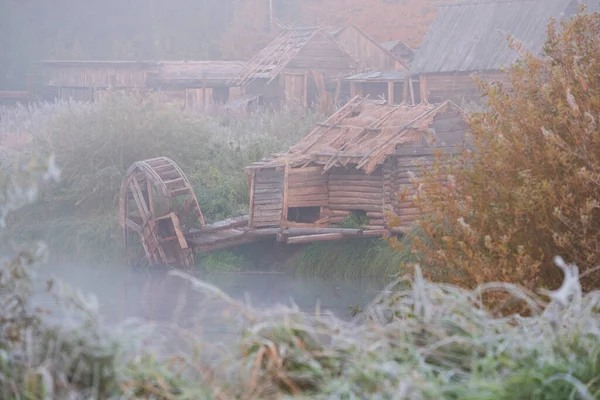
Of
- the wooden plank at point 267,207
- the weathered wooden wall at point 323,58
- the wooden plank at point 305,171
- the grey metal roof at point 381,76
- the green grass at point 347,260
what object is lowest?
the green grass at point 347,260

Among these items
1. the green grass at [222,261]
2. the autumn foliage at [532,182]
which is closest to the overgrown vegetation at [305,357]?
the autumn foliage at [532,182]

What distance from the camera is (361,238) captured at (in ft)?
58.0

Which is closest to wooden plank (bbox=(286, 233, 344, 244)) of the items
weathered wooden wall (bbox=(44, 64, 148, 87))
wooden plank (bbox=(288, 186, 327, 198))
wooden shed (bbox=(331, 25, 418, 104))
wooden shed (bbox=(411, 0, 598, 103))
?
wooden plank (bbox=(288, 186, 327, 198))

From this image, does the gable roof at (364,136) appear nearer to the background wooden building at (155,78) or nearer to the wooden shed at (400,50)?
the background wooden building at (155,78)

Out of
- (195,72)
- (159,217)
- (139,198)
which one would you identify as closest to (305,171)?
(159,217)

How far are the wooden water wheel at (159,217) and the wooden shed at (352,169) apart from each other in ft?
4.40

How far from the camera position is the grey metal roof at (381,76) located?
3233 cm

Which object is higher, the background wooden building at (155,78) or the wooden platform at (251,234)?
the background wooden building at (155,78)

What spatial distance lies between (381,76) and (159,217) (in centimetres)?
1607

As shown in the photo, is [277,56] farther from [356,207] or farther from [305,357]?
[305,357]

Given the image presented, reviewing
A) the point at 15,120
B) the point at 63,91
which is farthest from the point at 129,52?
the point at 15,120

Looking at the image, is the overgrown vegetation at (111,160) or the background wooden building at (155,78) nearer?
the overgrown vegetation at (111,160)

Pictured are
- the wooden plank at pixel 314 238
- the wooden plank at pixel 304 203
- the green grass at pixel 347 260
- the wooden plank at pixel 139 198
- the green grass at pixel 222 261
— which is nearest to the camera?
the green grass at pixel 347 260

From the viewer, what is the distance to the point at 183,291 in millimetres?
17172
